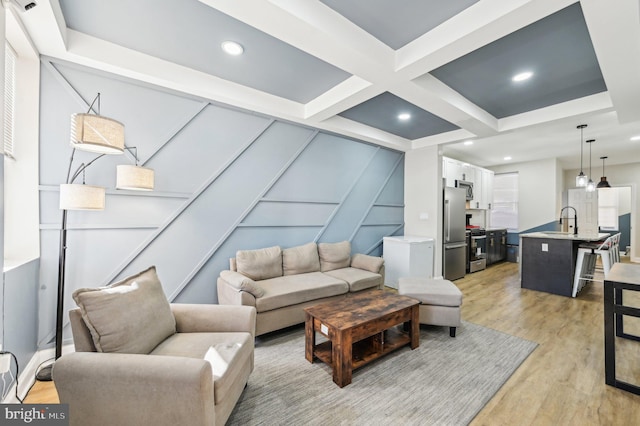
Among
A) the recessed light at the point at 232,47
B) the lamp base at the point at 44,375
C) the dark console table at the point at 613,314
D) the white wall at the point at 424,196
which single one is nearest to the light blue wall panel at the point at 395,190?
the white wall at the point at 424,196

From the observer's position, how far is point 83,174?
2.31 metres

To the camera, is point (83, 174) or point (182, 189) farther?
point (182, 189)

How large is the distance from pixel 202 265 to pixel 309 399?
1.83 metres

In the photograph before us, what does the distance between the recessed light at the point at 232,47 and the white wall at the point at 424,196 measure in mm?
3674

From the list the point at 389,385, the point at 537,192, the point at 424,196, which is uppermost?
the point at 537,192

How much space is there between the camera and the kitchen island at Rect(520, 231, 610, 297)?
4035 millimetres

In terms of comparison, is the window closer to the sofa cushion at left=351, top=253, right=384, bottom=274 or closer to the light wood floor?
the light wood floor

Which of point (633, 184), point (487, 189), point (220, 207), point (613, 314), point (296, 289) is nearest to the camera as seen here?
point (613, 314)

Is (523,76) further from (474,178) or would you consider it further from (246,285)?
(474,178)

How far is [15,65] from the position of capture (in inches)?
80.6

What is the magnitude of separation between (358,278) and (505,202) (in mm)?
6148

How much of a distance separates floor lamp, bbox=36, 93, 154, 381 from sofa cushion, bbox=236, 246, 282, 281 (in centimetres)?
121

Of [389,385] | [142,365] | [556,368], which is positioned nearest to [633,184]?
[556,368]

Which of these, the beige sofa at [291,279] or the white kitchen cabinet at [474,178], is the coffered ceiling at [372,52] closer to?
the white kitchen cabinet at [474,178]
